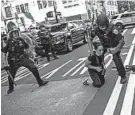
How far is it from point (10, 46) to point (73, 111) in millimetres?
3103

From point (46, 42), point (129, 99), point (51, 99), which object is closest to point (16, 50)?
point (51, 99)

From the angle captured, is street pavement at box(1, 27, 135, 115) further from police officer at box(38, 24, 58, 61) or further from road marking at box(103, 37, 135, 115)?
police officer at box(38, 24, 58, 61)

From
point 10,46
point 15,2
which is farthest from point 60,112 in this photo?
point 15,2

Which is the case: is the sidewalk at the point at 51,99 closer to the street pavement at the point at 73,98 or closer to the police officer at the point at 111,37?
the street pavement at the point at 73,98

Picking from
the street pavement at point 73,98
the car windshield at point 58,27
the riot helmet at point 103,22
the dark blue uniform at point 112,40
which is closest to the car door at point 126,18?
the car windshield at point 58,27

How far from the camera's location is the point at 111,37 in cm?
651

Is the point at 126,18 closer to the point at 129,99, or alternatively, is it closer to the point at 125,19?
the point at 125,19

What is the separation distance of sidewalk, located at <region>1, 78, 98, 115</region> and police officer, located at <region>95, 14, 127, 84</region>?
80cm

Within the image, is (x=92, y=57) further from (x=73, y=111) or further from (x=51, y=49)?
(x=51, y=49)

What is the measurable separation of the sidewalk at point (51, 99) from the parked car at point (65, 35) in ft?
23.5

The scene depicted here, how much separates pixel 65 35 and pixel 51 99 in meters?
9.35

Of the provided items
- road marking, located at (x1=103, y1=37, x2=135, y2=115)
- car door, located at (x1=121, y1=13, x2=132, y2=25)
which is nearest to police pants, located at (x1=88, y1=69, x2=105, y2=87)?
road marking, located at (x1=103, y1=37, x2=135, y2=115)

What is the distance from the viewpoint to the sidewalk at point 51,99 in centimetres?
558

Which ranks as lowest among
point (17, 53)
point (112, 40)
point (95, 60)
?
point (95, 60)
